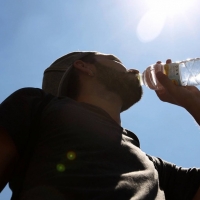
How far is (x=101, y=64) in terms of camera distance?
3232mm

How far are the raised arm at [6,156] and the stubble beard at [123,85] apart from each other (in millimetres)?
1304

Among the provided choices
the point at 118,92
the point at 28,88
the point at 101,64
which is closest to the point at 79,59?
the point at 101,64

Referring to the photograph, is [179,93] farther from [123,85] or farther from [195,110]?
[123,85]

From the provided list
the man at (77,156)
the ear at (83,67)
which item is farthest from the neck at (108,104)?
the ear at (83,67)

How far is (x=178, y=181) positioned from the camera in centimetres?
262

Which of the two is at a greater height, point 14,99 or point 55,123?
point 14,99

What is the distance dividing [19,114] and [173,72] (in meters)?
1.64

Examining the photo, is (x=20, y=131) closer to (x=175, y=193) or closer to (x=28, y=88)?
(x=28, y=88)

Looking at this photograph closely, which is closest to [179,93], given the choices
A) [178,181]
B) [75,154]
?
[178,181]

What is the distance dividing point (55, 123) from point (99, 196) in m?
0.60

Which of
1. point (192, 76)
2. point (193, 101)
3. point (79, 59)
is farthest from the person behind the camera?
point (192, 76)

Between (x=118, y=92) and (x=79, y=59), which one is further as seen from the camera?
(x=79, y=59)

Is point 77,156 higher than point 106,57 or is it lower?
lower

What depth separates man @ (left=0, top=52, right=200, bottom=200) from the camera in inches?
71.1
